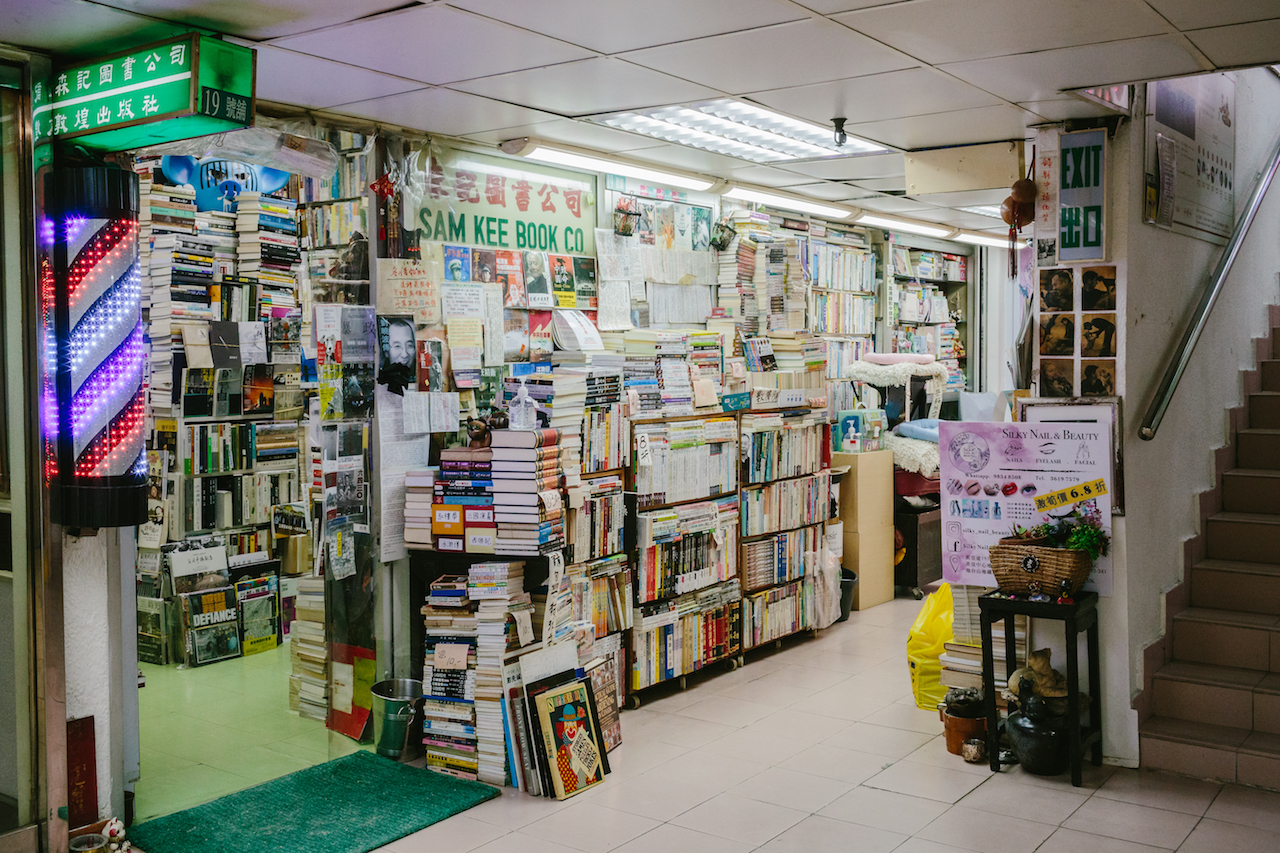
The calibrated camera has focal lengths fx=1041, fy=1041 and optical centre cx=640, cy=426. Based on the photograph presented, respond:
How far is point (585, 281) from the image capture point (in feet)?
19.2

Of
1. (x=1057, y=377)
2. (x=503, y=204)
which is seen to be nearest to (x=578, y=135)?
(x=503, y=204)

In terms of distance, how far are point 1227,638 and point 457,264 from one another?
13.3ft

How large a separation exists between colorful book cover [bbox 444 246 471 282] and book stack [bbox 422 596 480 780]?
1505 mm

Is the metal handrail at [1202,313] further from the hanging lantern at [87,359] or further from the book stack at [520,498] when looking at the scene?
the hanging lantern at [87,359]

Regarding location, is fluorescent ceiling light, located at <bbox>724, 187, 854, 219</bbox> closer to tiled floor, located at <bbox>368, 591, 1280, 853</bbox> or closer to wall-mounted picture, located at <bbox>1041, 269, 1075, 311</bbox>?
wall-mounted picture, located at <bbox>1041, 269, 1075, 311</bbox>

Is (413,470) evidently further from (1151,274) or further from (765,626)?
(1151,274)

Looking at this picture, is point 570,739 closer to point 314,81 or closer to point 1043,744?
point 1043,744

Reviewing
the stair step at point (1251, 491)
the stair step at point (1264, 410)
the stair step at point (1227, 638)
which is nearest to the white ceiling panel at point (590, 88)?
the stair step at point (1227, 638)

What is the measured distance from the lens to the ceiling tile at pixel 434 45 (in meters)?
3.37

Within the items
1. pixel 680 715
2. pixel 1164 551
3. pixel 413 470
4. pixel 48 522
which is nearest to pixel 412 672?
pixel 413 470

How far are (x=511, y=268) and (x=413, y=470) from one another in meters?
1.25

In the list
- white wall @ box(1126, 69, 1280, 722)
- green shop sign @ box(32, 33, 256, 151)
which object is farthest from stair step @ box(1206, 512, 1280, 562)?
green shop sign @ box(32, 33, 256, 151)

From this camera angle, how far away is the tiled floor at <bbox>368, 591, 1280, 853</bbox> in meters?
3.81

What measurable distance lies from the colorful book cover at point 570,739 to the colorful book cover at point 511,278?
6.49ft
